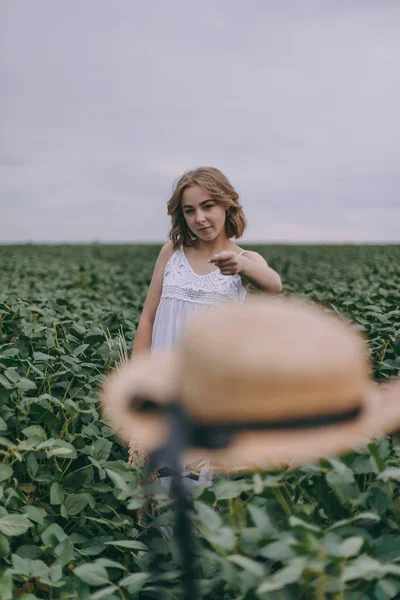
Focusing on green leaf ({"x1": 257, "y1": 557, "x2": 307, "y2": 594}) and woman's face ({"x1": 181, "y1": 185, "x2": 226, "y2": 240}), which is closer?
green leaf ({"x1": 257, "y1": 557, "x2": 307, "y2": 594})

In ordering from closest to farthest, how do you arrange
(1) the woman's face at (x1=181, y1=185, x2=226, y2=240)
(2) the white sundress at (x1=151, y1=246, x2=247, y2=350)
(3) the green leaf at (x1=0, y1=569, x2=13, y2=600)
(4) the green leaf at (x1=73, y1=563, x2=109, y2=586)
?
(4) the green leaf at (x1=73, y1=563, x2=109, y2=586), (3) the green leaf at (x1=0, y1=569, x2=13, y2=600), (1) the woman's face at (x1=181, y1=185, x2=226, y2=240), (2) the white sundress at (x1=151, y1=246, x2=247, y2=350)

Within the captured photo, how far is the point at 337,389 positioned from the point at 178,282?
198 centimetres

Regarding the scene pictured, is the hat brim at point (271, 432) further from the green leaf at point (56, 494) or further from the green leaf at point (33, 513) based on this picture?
the green leaf at point (56, 494)

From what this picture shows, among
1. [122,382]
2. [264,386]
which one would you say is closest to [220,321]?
[264,386]

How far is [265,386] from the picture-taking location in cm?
73

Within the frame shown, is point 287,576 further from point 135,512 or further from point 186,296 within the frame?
point 186,296

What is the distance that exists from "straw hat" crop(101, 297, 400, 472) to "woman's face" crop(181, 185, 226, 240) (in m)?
1.70

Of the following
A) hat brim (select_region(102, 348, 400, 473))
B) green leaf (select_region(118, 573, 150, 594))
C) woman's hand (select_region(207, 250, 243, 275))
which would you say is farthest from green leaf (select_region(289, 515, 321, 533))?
woman's hand (select_region(207, 250, 243, 275))

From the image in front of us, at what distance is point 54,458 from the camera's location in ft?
6.87

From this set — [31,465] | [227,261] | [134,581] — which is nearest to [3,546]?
[31,465]

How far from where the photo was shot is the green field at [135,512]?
1.20 metres

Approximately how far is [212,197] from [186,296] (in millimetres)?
471

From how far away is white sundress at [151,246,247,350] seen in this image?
2674 mm

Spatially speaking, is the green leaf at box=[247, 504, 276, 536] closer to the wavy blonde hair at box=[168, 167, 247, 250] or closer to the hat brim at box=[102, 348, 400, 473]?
the hat brim at box=[102, 348, 400, 473]
